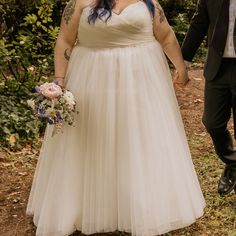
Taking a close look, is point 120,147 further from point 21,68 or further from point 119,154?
point 21,68

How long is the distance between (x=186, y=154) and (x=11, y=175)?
2.23m

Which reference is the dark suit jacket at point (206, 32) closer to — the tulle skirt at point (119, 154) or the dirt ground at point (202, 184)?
the tulle skirt at point (119, 154)

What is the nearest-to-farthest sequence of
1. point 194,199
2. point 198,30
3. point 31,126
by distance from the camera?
point 194,199
point 198,30
point 31,126

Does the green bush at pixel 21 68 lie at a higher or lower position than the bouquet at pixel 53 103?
lower

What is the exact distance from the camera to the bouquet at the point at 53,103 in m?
3.57

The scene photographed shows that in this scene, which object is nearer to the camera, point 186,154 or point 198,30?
point 186,154

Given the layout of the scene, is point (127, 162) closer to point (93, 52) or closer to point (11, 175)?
point (93, 52)

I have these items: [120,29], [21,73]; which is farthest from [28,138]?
[120,29]

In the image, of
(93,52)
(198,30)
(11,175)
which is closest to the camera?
(93,52)

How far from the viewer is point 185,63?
436 cm

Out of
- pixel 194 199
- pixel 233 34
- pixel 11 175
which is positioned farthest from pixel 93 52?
pixel 11 175

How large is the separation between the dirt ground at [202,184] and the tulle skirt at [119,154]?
0.39 metres

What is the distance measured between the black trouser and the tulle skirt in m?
0.48

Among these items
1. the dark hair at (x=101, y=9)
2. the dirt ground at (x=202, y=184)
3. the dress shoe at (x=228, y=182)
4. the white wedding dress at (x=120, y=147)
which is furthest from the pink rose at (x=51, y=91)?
the dress shoe at (x=228, y=182)
